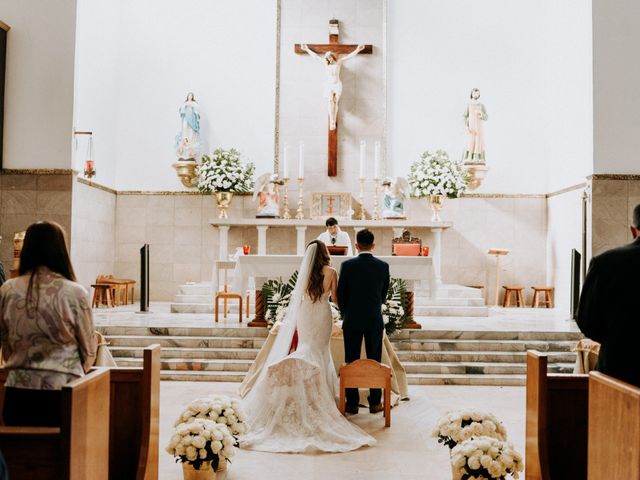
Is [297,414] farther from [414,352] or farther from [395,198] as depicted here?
[395,198]

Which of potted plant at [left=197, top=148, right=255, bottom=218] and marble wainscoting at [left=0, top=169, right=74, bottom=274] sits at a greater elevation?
potted plant at [left=197, top=148, right=255, bottom=218]

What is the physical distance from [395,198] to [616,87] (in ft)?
14.4

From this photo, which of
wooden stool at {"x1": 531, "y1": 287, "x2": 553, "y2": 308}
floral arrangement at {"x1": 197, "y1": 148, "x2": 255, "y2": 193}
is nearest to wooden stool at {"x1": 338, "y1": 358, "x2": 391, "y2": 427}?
floral arrangement at {"x1": 197, "y1": 148, "x2": 255, "y2": 193}

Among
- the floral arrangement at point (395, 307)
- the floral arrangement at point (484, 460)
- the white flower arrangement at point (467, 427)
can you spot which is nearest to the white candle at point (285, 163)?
the floral arrangement at point (395, 307)

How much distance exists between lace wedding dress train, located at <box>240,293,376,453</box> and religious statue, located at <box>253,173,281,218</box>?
7762 millimetres

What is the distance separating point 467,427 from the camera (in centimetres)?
444

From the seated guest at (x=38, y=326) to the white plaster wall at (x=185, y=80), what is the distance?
1183 centimetres

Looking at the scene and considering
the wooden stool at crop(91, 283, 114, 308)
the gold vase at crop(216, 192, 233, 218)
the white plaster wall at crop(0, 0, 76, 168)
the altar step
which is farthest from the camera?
the gold vase at crop(216, 192, 233, 218)

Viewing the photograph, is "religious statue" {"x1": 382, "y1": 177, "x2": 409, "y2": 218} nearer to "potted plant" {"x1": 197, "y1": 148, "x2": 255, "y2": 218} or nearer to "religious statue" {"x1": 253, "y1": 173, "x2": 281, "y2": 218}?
"religious statue" {"x1": 253, "y1": 173, "x2": 281, "y2": 218}

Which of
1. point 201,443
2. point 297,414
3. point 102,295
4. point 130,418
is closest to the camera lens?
point 130,418

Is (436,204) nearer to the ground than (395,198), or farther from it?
nearer to the ground

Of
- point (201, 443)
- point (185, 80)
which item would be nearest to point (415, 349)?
point (201, 443)

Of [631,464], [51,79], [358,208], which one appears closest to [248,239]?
[358,208]

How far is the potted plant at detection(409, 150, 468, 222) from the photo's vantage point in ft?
44.1
